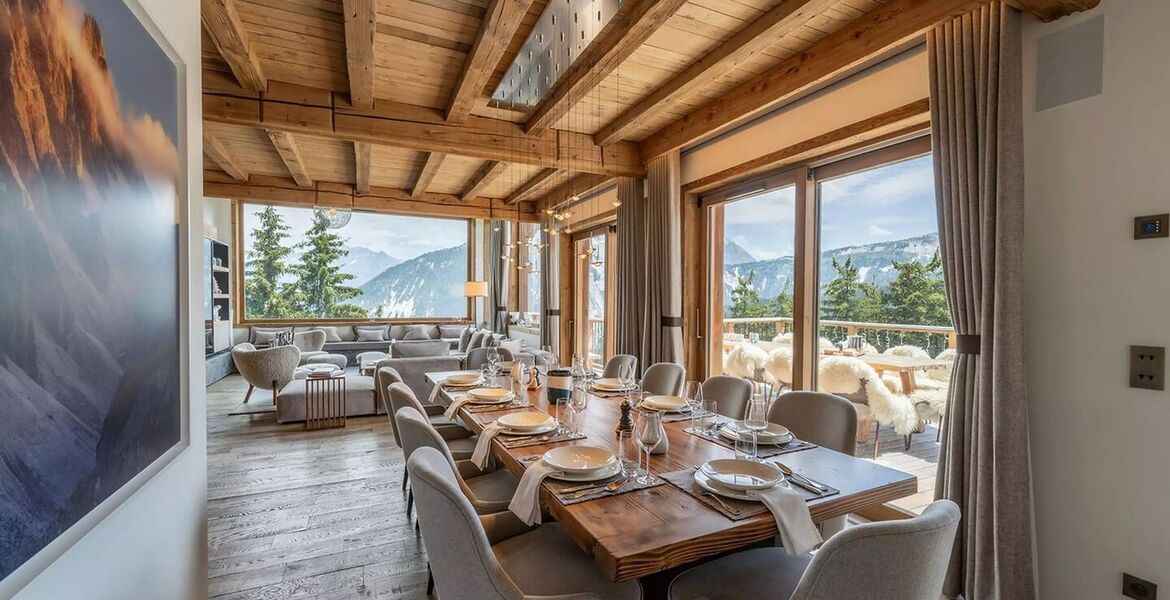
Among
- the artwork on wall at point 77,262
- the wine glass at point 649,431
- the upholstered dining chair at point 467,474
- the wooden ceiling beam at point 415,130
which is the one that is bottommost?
Answer: the upholstered dining chair at point 467,474

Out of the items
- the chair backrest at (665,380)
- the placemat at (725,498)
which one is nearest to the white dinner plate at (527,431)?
the placemat at (725,498)

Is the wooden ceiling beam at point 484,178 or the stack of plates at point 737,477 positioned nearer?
the stack of plates at point 737,477

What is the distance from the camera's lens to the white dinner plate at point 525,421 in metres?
2.04

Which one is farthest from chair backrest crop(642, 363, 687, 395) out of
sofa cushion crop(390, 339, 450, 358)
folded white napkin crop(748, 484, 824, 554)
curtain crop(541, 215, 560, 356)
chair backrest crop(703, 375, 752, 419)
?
curtain crop(541, 215, 560, 356)

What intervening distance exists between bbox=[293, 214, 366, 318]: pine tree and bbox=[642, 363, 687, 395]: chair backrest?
322 inches

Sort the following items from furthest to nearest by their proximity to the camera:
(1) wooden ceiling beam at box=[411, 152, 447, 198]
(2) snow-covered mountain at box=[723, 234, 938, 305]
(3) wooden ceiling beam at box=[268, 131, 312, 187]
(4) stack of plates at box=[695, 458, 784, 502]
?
(1) wooden ceiling beam at box=[411, 152, 447, 198], (3) wooden ceiling beam at box=[268, 131, 312, 187], (2) snow-covered mountain at box=[723, 234, 938, 305], (4) stack of plates at box=[695, 458, 784, 502]

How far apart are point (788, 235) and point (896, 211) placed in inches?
30.0

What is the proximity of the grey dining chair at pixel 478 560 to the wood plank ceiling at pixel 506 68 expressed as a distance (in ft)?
7.15

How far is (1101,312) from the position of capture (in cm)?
191

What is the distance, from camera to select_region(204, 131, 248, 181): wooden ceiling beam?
4.61m

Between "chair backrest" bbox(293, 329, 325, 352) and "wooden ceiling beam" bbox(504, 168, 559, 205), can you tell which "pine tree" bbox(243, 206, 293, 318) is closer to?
"chair backrest" bbox(293, 329, 325, 352)

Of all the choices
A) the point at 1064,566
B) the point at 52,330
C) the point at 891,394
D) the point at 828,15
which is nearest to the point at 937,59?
the point at 828,15

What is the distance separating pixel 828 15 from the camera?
2.54 meters

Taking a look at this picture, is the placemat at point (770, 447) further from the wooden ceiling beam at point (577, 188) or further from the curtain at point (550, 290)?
the curtain at point (550, 290)
